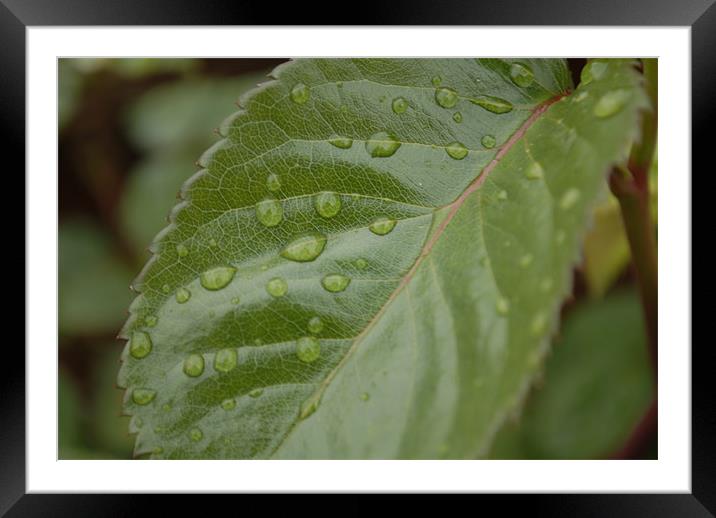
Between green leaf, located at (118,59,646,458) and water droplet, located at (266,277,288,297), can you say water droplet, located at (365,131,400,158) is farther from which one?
water droplet, located at (266,277,288,297)

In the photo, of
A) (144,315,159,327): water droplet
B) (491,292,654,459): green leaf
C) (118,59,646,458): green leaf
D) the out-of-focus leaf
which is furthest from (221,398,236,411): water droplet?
the out-of-focus leaf

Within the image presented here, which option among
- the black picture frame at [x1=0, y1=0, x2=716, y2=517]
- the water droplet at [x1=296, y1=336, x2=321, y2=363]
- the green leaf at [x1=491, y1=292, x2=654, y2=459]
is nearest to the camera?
the water droplet at [x1=296, y1=336, x2=321, y2=363]

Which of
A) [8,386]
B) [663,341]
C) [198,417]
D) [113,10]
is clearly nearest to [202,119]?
[113,10]

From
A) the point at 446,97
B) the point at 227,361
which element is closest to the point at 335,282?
the point at 227,361

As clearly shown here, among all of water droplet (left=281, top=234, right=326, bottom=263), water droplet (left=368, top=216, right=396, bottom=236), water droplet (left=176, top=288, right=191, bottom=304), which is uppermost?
water droplet (left=368, top=216, right=396, bottom=236)

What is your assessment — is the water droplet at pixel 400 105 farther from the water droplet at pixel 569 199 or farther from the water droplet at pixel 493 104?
the water droplet at pixel 569 199

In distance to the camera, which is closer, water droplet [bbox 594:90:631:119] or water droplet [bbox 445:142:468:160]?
water droplet [bbox 594:90:631:119]

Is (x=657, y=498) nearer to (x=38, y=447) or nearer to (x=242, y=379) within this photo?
(x=242, y=379)

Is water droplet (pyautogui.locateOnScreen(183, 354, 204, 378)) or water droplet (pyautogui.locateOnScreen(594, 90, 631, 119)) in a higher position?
water droplet (pyautogui.locateOnScreen(594, 90, 631, 119))
